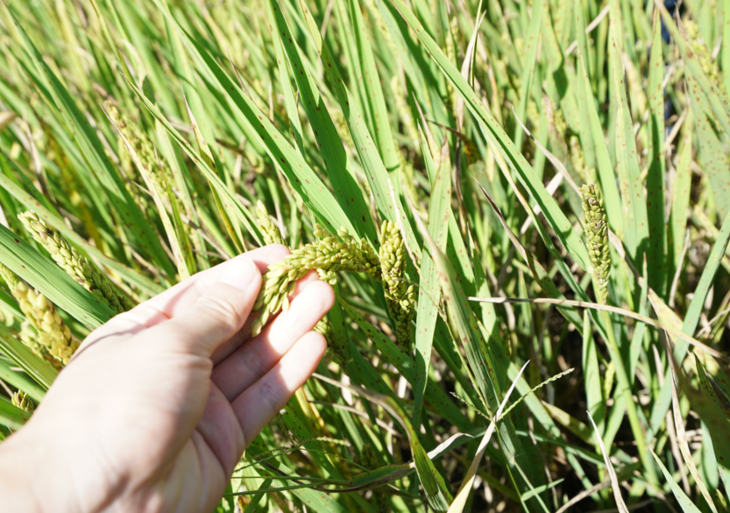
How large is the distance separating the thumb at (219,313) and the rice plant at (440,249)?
0.10 m

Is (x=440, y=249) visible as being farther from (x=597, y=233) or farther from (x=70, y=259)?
(x=70, y=259)

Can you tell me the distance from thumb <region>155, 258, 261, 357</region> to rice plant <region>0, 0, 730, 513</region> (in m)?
0.10

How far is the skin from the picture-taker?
32.6 inches

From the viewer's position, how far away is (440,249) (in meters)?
0.91

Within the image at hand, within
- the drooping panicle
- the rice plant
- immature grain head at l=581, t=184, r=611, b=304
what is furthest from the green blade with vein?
the drooping panicle

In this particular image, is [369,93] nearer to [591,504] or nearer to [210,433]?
[210,433]

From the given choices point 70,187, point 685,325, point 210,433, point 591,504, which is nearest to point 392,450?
point 210,433

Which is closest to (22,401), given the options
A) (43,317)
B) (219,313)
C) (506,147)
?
(43,317)

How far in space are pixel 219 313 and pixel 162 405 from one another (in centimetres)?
23

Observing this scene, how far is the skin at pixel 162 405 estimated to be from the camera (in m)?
0.83

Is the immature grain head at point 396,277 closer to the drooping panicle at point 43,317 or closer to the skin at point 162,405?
the skin at point 162,405

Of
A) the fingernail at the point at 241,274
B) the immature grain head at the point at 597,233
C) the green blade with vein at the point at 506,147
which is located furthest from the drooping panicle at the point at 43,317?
the immature grain head at the point at 597,233

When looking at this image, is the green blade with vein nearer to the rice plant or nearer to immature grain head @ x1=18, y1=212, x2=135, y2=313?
the rice plant

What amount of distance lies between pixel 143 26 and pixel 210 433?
261 cm
